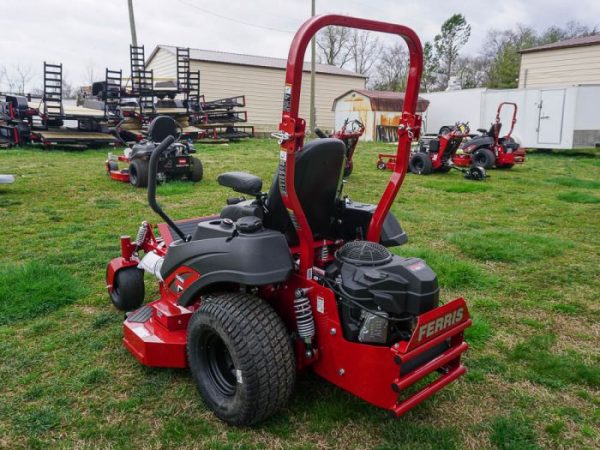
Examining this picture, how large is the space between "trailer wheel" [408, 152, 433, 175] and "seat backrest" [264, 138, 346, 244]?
906 centimetres

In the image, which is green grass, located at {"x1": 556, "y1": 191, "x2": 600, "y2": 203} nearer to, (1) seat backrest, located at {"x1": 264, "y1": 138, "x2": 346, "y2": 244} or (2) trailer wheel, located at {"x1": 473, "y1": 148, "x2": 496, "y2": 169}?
(2) trailer wheel, located at {"x1": 473, "y1": 148, "x2": 496, "y2": 169}

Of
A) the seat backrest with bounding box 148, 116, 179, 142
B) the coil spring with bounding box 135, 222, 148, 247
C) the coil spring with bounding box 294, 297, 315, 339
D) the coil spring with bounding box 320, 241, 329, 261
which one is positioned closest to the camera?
the coil spring with bounding box 294, 297, 315, 339

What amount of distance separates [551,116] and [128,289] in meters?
16.0

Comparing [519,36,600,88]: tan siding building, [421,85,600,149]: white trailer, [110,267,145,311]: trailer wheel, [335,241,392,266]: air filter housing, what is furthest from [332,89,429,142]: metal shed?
[335,241,392,266]: air filter housing

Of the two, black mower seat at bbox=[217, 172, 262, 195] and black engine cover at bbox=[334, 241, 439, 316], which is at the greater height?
black mower seat at bbox=[217, 172, 262, 195]

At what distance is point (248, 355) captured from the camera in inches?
90.2

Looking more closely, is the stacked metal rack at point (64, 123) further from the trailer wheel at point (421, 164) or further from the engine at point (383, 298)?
the engine at point (383, 298)

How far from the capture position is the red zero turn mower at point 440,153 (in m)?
11.2

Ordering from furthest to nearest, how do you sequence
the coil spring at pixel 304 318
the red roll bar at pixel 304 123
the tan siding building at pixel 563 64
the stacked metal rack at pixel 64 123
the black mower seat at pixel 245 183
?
the tan siding building at pixel 563 64 → the stacked metal rack at pixel 64 123 → the black mower seat at pixel 245 183 → the coil spring at pixel 304 318 → the red roll bar at pixel 304 123

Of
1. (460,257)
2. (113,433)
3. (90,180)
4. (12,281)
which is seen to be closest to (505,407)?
(113,433)

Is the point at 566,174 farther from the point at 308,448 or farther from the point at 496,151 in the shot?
the point at 308,448

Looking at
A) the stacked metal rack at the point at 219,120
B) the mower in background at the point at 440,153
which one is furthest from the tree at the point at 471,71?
the mower in background at the point at 440,153

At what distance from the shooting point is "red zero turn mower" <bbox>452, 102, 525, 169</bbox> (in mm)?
12234

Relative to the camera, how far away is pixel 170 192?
840cm
